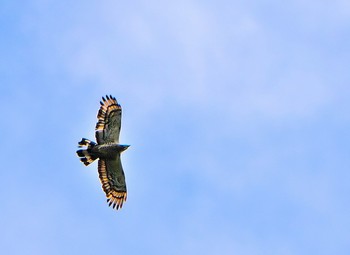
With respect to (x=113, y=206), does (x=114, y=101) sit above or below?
above

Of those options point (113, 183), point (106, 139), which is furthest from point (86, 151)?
point (113, 183)

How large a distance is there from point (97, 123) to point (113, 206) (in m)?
5.98

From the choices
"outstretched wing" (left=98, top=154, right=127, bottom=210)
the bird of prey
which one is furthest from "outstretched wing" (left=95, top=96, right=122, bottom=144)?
"outstretched wing" (left=98, top=154, right=127, bottom=210)

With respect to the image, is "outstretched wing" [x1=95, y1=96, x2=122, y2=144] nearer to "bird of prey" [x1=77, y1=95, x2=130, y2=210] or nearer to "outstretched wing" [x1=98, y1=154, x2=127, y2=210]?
"bird of prey" [x1=77, y1=95, x2=130, y2=210]

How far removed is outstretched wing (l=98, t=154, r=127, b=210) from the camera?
61438mm

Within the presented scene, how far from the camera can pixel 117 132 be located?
59938 millimetres

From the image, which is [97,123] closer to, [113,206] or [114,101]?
[114,101]

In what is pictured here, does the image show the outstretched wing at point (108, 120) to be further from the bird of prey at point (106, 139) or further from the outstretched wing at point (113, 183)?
the outstretched wing at point (113, 183)

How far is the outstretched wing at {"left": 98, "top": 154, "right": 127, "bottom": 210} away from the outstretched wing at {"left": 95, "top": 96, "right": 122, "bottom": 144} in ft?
7.56

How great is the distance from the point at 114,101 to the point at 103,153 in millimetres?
3423

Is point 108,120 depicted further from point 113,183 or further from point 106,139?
point 113,183

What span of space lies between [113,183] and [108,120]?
190 inches

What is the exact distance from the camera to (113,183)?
62.1 m

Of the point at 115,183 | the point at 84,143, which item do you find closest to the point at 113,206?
the point at 115,183
